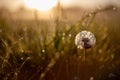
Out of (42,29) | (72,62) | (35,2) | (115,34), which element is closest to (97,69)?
(72,62)

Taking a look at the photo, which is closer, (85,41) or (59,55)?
(85,41)

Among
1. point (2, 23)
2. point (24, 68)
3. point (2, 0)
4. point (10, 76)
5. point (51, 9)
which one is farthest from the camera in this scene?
point (2, 0)

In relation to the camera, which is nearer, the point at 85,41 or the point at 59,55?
the point at 85,41

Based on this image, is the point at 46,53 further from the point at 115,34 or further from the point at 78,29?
the point at 115,34

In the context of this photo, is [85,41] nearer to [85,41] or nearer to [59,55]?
[85,41]

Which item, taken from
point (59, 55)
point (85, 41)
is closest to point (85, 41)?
point (85, 41)

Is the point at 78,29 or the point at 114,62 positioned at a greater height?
the point at 78,29

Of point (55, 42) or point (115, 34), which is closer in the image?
point (55, 42)

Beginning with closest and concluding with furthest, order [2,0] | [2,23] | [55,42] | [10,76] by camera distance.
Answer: [10,76]
[55,42]
[2,23]
[2,0]

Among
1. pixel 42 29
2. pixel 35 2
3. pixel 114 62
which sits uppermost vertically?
pixel 35 2

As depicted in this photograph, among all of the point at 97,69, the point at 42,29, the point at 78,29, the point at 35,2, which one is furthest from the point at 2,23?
the point at 97,69
